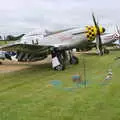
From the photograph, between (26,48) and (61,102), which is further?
(26,48)

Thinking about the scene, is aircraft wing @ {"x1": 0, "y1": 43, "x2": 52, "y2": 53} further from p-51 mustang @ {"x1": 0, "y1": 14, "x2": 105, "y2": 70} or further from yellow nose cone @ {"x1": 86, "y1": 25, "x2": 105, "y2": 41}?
yellow nose cone @ {"x1": 86, "y1": 25, "x2": 105, "y2": 41}

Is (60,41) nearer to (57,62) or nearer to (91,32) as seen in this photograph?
(57,62)

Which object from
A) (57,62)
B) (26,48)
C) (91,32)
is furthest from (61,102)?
(91,32)

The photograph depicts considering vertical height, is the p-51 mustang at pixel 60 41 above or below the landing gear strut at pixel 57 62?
above

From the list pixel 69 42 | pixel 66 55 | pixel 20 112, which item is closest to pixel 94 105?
pixel 20 112

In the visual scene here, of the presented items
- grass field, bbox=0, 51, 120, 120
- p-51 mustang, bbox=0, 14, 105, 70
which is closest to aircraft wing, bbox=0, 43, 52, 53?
p-51 mustang, bbox=0, 14, 105, 70

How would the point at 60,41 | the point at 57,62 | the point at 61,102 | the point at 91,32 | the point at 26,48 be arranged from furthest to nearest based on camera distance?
the point at 60,41 < the point at 91,32 < the point at 57,62 < the point at 26,48 < the point at 61,102

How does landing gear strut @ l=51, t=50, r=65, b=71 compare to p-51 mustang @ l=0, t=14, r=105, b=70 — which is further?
p-51 mustang @ l=0, t=14, r=105, b=70

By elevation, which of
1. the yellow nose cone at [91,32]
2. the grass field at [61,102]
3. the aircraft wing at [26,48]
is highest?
the yellow nose cone at [91,32]

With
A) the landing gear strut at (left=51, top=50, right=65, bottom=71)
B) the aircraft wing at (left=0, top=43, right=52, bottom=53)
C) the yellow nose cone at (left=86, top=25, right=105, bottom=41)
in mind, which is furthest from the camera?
the yellow nose cone at (left=86, top=25, right=105, bottom=41)

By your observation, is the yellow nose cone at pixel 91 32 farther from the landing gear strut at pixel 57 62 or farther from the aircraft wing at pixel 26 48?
the aircraft wing at pixel 26 48

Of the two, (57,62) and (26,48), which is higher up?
(26,48)

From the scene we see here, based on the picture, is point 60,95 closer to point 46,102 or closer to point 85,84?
point 46,102

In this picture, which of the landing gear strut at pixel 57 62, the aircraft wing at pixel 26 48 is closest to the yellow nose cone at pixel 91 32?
the landing gear strut at pixel 57 62
